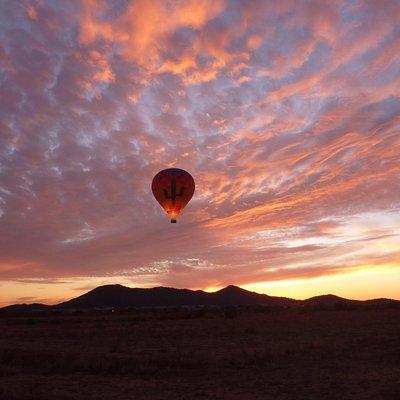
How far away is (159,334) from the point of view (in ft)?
117

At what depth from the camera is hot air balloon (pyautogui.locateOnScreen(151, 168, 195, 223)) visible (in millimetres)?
34469

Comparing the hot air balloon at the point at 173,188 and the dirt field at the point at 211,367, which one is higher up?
the hot air balloon at the point at 173,188

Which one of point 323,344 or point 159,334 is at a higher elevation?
point 159,334

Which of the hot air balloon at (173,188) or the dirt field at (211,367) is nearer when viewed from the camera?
the dirt field at (211,367)

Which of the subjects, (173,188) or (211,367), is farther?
(173,188)

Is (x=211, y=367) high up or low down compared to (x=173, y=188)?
down

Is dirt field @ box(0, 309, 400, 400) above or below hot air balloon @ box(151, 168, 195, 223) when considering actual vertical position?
below

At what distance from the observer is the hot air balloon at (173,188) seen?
34469mm

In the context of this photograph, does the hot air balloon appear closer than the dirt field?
No

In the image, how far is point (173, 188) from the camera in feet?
113

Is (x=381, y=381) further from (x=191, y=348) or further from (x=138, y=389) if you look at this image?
(x=191, y=348)

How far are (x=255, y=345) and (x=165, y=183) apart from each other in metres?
13.3

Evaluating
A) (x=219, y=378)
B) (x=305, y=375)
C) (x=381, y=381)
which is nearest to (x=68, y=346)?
(x=219, y=378)

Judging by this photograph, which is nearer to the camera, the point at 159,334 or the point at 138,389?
the point at 138,389
